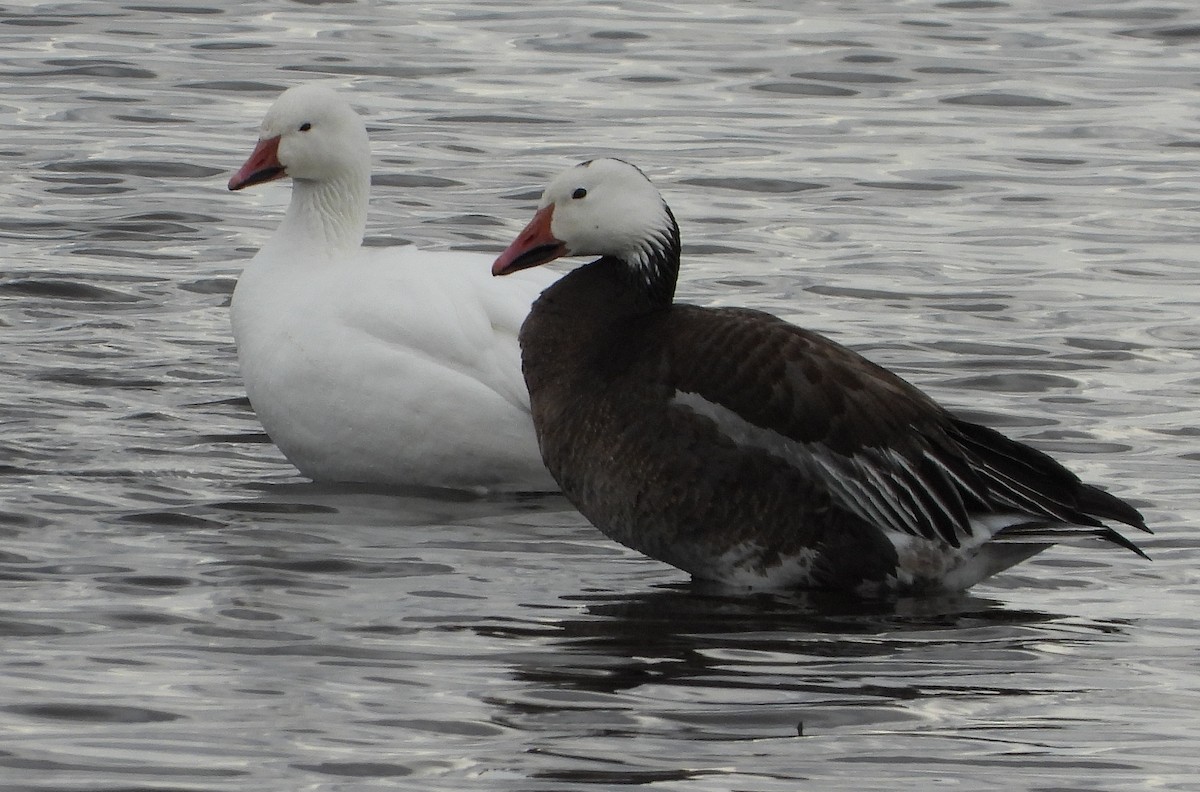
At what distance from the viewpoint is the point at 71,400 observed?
954 cm

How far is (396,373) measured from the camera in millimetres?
8617

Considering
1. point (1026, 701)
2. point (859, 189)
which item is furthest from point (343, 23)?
point (1026, 701)

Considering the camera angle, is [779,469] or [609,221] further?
[609,221]

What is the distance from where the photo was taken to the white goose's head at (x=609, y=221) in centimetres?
805

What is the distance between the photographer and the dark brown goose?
7.57 m

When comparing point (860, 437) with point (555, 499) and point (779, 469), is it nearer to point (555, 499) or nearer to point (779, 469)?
point (779, 469)

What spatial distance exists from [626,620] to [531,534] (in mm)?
1005

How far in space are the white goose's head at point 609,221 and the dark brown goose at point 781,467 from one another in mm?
273

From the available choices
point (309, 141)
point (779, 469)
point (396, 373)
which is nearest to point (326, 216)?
point (309, 141)

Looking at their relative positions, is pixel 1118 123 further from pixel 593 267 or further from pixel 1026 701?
pixel 1026 701

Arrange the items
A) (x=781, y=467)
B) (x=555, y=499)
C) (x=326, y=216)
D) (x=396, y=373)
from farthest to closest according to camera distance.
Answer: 1. (x=326, y=216)
2. (x=555, y=499)
3. (x=396, y=373)
4. (x=781, y=467)

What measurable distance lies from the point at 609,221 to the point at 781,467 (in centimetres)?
107

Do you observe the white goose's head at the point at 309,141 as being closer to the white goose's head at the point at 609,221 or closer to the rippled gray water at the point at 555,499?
the rippled gray water at the point at 555,499

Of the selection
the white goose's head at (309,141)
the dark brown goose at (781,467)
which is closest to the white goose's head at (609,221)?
the dark brown goose at (781,467)
